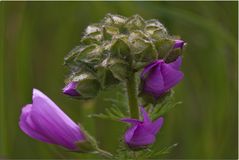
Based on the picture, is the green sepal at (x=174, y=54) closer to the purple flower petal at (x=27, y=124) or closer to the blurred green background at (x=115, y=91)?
the purple flower petal at (x=27, y=124)

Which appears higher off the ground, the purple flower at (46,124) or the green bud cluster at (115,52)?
the green bud cluster at (115,52)

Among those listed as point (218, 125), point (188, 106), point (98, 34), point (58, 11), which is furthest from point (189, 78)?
point (98, 34)

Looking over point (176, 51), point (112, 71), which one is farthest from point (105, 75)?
point (176, 51)

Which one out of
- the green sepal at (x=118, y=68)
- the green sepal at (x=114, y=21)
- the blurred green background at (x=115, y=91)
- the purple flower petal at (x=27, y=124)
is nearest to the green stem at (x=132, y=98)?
the green sepal at (x=118, y=68)

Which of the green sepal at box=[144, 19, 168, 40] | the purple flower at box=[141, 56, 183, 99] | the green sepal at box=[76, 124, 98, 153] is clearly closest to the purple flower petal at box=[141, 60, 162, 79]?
the purple flower at box=[141, 56, 183, 99]

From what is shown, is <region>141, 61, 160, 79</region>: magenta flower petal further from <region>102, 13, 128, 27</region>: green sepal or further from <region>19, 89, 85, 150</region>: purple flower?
<region>19, 89, 85, 150</region>: purple flower

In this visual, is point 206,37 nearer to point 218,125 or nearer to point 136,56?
point 218,125

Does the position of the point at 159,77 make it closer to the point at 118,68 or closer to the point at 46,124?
the point at 118,68
